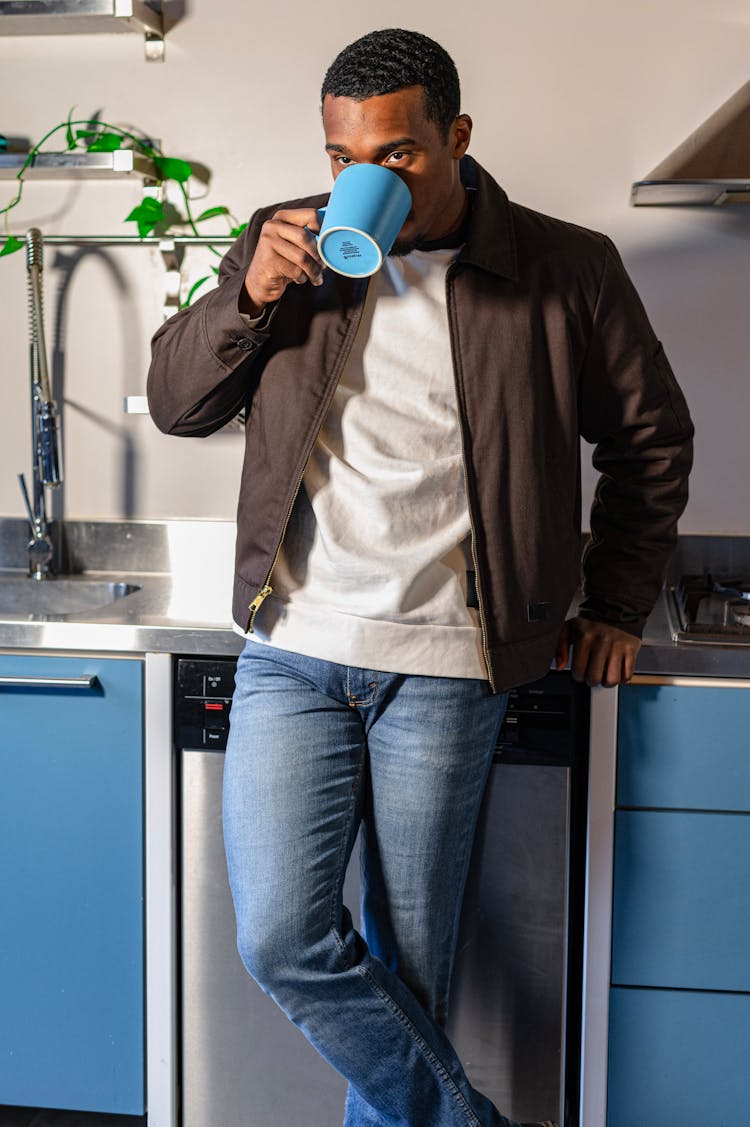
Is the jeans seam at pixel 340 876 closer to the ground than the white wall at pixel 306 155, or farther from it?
closer to the ground

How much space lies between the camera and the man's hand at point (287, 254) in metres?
1.27

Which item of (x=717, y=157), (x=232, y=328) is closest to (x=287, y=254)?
(x=232, y=328)

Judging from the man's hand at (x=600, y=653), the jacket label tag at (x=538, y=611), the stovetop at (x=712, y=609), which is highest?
the jacket label tag at (x=538, y=611)

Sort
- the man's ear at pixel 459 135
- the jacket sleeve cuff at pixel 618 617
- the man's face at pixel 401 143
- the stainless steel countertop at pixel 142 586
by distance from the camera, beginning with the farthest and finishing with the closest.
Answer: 1. the stainless steel countertop at pixel 142 586
2. the jacket sleeve cuff at pixel 618 617
3. the man's ear at pixel 459 135
4. the man's face at pixel 401 143

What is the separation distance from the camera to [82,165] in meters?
2.07

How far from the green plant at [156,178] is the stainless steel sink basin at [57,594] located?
562 millimetres

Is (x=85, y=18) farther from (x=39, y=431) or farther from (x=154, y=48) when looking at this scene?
(x=39, y=431)

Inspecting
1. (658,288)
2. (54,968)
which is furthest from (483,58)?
(54,968)

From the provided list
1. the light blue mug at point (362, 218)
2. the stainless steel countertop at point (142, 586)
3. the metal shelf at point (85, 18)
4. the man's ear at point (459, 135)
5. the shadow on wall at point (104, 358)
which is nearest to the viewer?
the light blue mug at point (362, 218)

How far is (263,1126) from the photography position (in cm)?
184

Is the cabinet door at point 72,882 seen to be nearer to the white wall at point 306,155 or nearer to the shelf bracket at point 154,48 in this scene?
the white wall at point 306,155

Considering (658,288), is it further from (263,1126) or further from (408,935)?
(263,1126)

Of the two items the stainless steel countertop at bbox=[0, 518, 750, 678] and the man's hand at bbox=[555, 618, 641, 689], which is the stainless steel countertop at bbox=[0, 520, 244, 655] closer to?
the stainless steel countertop at bbox=[0, 518, 750, 678]

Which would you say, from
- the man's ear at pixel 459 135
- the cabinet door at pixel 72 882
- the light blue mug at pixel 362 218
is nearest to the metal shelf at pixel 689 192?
the man's ear at pixel 459 135
